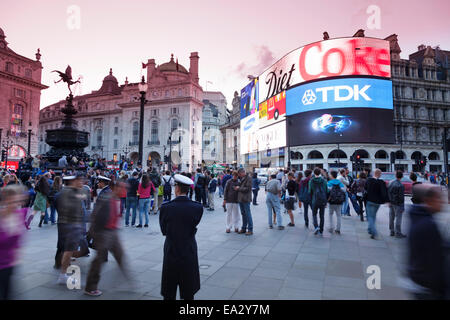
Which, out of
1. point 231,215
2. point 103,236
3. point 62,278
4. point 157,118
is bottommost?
point 62,278

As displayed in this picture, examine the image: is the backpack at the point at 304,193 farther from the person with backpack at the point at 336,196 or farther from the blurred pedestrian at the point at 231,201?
the blurred pedestrian at the point at 231,201

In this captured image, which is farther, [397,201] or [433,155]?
[433,155]

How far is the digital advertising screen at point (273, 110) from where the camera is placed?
37528 millimetres

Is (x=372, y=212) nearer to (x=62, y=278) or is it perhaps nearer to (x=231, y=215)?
(x=231, y=215)

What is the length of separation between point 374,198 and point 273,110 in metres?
32.4

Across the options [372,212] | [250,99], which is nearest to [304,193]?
[372,212]

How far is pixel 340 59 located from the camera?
3369 cm

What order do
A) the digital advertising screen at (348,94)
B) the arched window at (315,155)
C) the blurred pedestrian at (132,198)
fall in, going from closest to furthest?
the blurred pedestrian at (132,198)
the digital advertising screen at (348,94)
the arched window at (315,155)

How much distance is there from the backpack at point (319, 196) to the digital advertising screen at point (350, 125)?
81.8 ft

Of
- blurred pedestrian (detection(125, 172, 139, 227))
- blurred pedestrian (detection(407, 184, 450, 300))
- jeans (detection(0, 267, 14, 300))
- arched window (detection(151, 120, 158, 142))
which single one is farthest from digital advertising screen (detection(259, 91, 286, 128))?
jeans (detection(0, 267, 14, 300))

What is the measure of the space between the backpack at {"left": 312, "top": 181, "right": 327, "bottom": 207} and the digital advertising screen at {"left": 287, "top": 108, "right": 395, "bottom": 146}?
24.9 m

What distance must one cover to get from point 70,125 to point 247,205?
16.9m

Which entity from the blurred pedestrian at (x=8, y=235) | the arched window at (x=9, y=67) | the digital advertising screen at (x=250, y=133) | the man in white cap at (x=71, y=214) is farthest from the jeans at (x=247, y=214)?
the arched window at (x=9, y=67)
